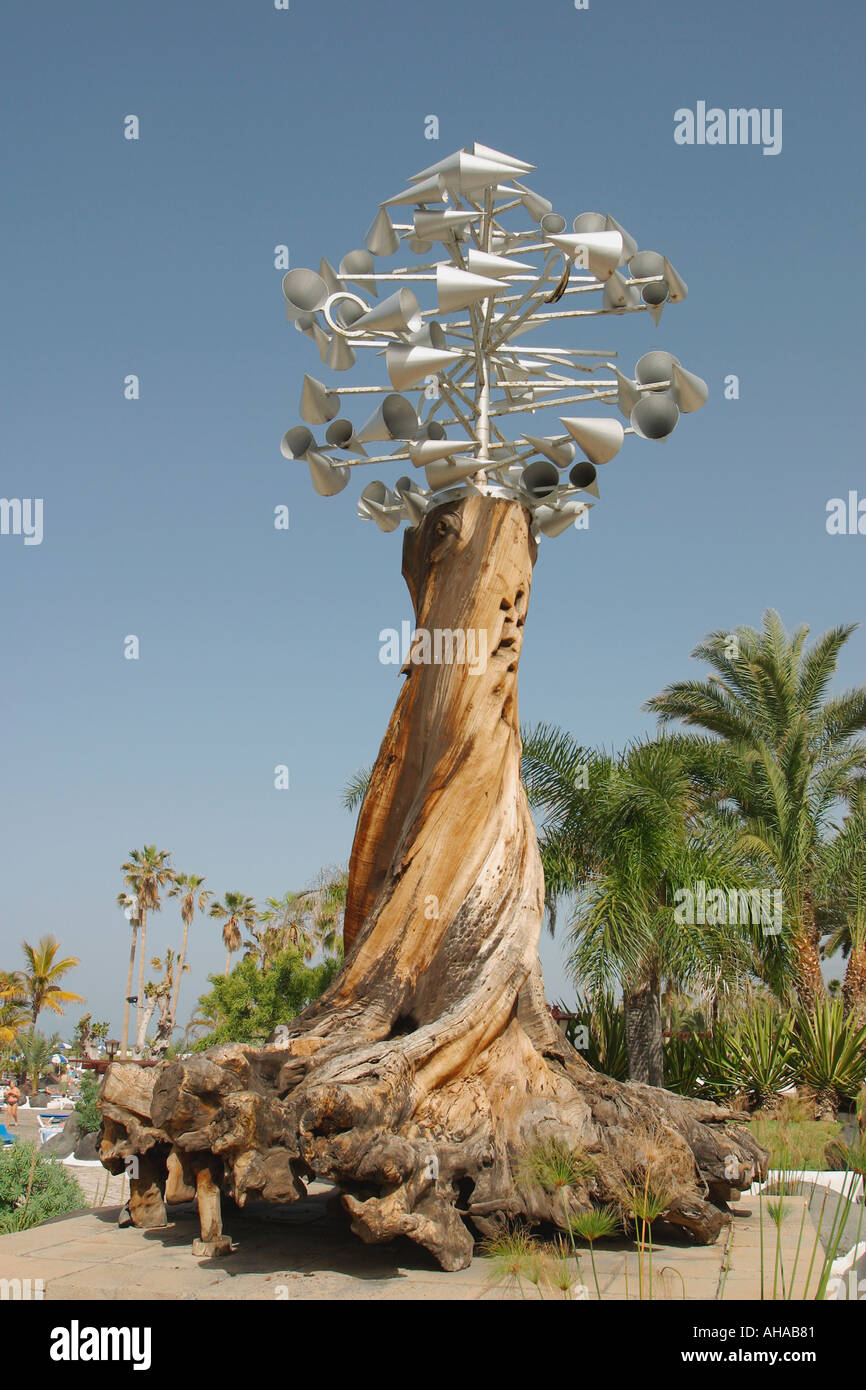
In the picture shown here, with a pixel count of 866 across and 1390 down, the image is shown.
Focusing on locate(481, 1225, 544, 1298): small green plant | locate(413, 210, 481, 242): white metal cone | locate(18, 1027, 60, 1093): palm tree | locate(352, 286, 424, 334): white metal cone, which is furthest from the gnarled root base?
locate(18, 1027, 60, 1093): palm tree

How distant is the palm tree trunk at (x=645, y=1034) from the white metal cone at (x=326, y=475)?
7.28 meters

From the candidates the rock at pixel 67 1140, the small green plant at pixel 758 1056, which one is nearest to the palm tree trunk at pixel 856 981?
the small green plant at pixel 758 1056

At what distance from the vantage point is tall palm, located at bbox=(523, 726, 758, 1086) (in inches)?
526

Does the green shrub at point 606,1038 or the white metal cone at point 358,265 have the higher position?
the white metal cone at point 358,265

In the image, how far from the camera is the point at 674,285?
10.1 meters

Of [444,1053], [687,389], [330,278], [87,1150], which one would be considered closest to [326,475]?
[330,278]

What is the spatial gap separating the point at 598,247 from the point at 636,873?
7.84 m

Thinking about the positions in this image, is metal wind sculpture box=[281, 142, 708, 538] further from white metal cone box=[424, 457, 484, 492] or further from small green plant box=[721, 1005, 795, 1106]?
small green plant box=[721, 1005, 795, 1106]

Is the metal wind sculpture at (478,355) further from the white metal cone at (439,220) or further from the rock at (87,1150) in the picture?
the rock at (87,1150)

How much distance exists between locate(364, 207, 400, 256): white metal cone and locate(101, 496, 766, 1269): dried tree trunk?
2.98m

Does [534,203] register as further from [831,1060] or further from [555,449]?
[831,1060]

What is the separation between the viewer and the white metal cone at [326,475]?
10.4 m

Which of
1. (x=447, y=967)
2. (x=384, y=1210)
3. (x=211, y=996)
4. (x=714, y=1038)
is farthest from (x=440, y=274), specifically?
(x=211, y=996)
